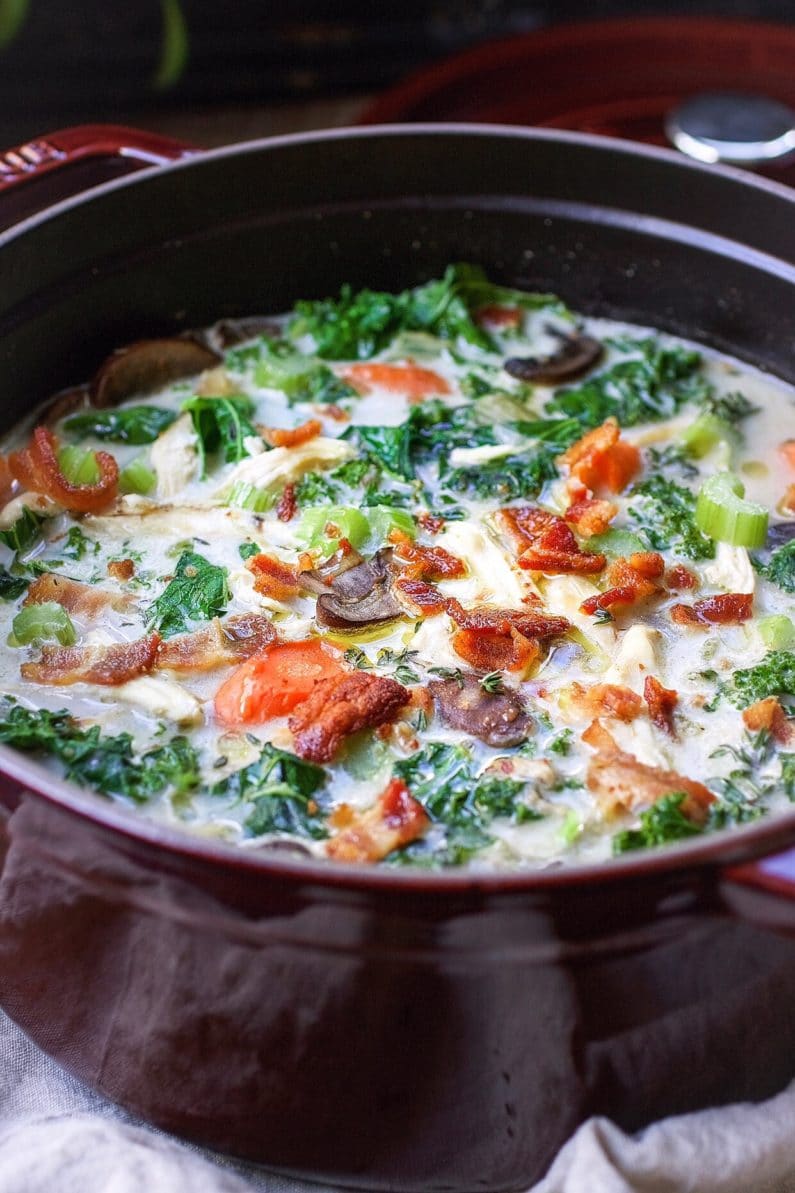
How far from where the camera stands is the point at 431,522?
3719 mm

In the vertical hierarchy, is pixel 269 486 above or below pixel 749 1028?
above

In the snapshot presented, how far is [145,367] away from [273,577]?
1070mm

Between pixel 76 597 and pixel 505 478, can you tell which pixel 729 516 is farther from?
pixel 76 597

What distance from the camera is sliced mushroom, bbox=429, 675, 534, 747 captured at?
3.06 m

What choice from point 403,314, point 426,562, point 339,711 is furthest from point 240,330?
point 339,711

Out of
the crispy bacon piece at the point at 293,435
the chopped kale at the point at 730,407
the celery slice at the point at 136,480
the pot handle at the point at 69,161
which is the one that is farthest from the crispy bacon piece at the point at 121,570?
the chopped kale at the point at 730,407

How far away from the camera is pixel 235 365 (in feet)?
14.3

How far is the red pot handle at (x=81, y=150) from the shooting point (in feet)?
12.8

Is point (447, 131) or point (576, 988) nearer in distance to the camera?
point (576, 988)

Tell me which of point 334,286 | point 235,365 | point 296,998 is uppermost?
point 334,286

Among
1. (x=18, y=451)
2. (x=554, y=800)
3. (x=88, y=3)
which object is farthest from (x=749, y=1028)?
(x=88, y=3)

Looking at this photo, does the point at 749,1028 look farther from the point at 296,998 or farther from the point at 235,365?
the point at 235,365

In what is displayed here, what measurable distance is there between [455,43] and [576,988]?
17.4 ft

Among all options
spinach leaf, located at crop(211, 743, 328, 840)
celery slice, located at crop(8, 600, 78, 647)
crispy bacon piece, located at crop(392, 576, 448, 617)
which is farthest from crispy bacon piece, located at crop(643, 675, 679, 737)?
celery slice, located at crop(8, 600, 78, 647)
